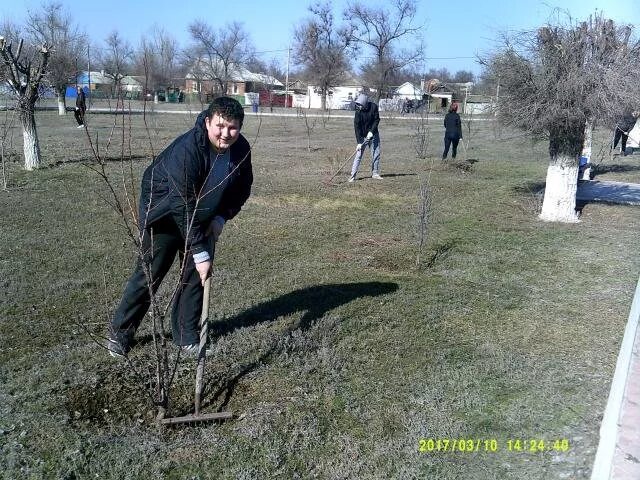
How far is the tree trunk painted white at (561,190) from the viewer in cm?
769

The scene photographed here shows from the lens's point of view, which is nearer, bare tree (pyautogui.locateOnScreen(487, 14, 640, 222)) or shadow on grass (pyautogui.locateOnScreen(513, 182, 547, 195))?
bare tree (pyautogui.locateOnScreen(487, 14, 640, 222))

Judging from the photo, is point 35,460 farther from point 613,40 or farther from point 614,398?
point 613,40

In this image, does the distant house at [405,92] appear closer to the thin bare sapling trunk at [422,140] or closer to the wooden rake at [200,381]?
the thin bare sapling trunk at [422,140]

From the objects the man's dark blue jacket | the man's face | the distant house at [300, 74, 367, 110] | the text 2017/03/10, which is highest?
the distant house at [300, 74, 367, 110]

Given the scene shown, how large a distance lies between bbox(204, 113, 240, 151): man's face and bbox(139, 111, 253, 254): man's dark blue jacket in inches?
2.3

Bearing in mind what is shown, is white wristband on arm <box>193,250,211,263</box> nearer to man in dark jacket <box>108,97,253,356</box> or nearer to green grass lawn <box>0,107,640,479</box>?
man in dark jacket <box>108,97,253,356</box>

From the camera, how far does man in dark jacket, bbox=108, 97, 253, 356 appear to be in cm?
299

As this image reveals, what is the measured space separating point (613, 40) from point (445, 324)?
4.98m

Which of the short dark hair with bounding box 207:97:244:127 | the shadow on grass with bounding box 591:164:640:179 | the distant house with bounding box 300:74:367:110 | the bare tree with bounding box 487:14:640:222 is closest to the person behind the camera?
the short dark hair with bounding box 207:97:244:127

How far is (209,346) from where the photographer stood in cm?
383

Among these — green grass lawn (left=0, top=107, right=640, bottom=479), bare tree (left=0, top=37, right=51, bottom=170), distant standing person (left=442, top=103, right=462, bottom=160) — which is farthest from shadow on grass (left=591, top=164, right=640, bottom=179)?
bare tree (left=0, top=37, right=51, bottom=170)

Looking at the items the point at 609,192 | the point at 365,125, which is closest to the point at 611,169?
the point at 609,192

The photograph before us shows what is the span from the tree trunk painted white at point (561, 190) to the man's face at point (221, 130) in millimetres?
5950

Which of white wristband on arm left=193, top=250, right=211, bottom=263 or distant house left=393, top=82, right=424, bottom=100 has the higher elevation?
distant house left=393, top=82, right=424, bottom=100
